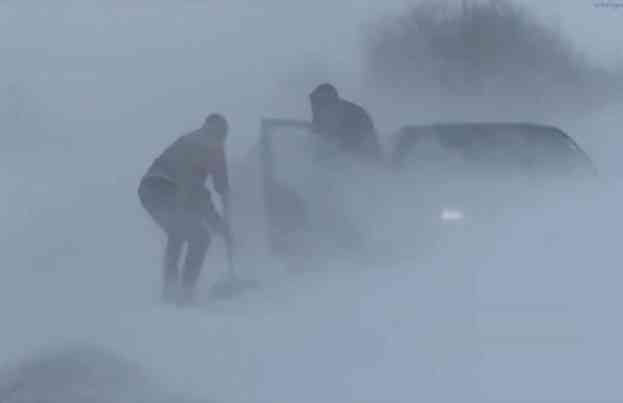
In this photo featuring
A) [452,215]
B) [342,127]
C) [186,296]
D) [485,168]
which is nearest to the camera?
[452,215]

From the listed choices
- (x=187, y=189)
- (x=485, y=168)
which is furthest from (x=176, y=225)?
(x=485, y=168)

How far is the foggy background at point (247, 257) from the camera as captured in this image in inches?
157

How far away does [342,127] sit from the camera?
537cm

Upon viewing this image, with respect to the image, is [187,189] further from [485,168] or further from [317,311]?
[485,168]

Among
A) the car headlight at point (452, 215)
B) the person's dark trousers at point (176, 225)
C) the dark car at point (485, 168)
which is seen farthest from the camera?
the person's dark trousers at point (176, 225)

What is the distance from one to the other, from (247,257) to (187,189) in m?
0.52

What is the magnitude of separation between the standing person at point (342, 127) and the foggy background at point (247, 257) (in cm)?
23

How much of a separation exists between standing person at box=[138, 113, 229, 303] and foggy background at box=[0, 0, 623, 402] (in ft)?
0.71

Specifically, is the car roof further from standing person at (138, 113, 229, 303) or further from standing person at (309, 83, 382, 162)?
standing person at (138, 113, 229, 303)

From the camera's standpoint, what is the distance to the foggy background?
3.98 metres

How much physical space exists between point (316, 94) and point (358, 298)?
4.50 feet

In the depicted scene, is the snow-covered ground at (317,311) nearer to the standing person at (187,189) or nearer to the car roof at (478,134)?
the standing person at (187,189)

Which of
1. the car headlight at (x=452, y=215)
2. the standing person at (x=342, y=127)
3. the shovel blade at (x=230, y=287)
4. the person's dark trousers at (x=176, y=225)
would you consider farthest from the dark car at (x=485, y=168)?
the person's dark trousers at (x=176, y=225)

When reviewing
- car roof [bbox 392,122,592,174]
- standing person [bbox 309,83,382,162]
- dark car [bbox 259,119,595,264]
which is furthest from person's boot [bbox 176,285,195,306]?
car roof [bbox 392,122,592,174]
